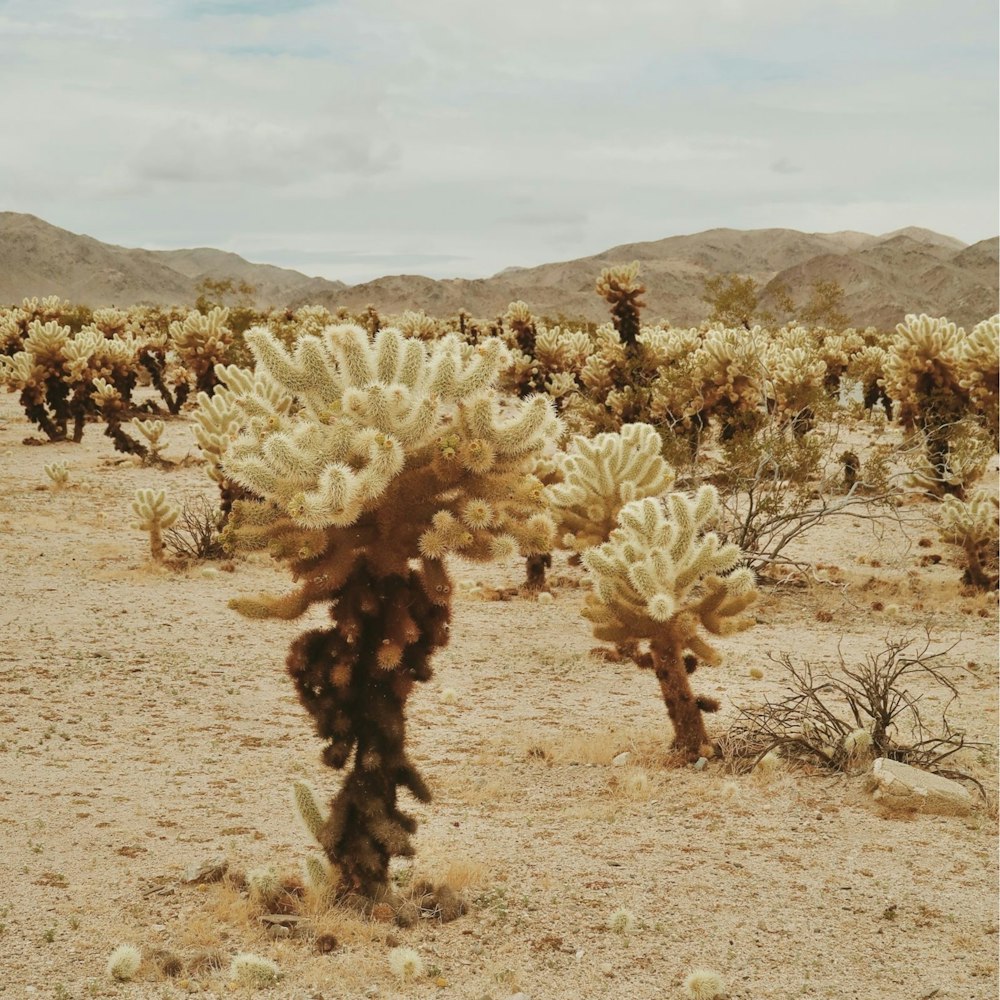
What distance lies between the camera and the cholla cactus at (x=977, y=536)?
39.7 feet

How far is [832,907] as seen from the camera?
5031 millimetres

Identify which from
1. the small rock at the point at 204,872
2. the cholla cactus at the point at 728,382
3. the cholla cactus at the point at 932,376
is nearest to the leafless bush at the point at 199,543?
the cholla cactus at the point at 728,382

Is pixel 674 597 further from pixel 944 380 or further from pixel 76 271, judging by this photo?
pixel 76 271

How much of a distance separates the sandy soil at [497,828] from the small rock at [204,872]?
0.07 meters

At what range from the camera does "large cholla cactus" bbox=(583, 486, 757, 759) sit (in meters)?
6.81

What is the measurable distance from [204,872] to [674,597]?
326 centimetres

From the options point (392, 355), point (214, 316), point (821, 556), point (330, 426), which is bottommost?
point (821, 556)

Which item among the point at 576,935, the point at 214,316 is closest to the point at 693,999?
the point at 576,935

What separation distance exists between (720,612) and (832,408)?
9505 millimetres

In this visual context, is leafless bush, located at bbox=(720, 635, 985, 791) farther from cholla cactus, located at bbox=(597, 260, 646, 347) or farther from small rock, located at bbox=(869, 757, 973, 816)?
cholla cactus, located at bbox=(597, 260, 646, 347)

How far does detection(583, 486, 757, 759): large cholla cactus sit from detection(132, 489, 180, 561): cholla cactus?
23.2 ft

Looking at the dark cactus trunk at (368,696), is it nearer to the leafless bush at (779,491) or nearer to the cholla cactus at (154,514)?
A: the leafless bush at (779,491)

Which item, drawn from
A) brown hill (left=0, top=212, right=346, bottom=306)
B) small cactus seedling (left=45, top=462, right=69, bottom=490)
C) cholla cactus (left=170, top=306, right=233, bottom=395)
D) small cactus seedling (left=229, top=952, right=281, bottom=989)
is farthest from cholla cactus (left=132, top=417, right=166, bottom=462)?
brown hill (left=0, top=212, right=346, bottom=306)

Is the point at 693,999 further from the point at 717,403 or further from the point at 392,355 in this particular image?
the point at 717,403
